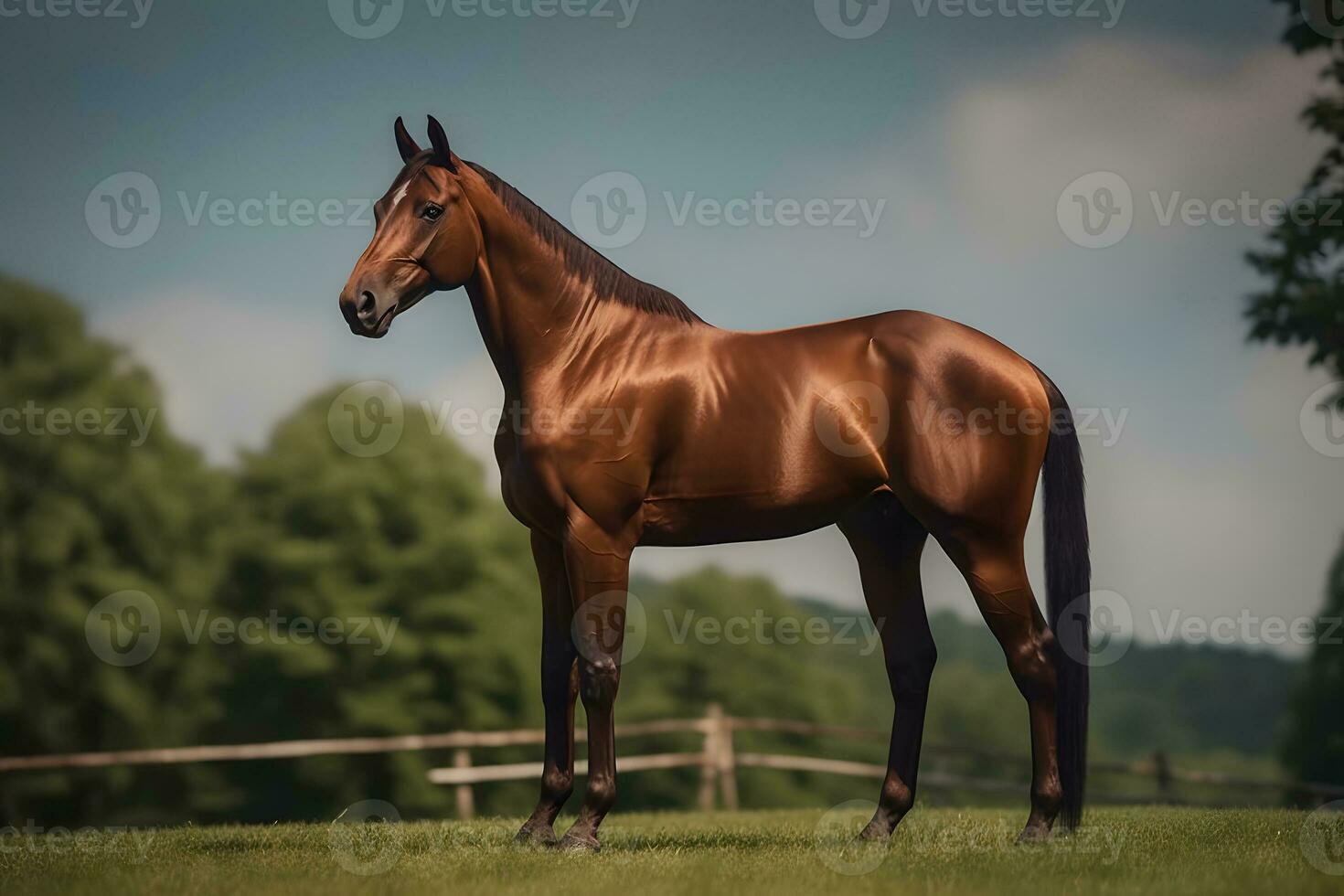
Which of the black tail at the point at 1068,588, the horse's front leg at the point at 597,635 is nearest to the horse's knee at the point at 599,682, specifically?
Answer: the horse's front leg at the point at 597,635

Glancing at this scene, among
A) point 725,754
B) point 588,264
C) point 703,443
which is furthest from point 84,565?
point 703,443

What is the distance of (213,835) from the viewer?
6586 millimetres

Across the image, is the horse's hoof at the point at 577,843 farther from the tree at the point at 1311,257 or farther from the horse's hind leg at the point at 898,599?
the tree at the point at 1311,257

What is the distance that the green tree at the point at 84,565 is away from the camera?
1930 centimetres

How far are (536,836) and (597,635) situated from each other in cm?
113

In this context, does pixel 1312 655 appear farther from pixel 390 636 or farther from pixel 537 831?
pixel 537 831

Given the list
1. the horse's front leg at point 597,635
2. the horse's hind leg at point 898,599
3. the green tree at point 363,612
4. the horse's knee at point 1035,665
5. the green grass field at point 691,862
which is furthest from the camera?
the green tree at point 363,612

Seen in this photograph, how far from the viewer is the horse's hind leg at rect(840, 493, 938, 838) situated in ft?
18.7

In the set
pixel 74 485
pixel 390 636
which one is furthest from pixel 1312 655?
pixel 74 485

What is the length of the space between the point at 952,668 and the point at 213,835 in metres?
53.0

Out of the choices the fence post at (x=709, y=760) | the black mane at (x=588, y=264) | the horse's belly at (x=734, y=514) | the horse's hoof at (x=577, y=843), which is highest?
the black mane at (x=588, y=264)

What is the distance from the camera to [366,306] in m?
5.14

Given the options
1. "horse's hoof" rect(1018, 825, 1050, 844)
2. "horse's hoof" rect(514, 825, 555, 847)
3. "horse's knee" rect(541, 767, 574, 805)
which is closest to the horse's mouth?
"horse's knee" rect(541, 767, 574, 805)

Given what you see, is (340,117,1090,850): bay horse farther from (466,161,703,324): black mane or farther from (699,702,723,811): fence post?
(699,702,723,811): fence post
